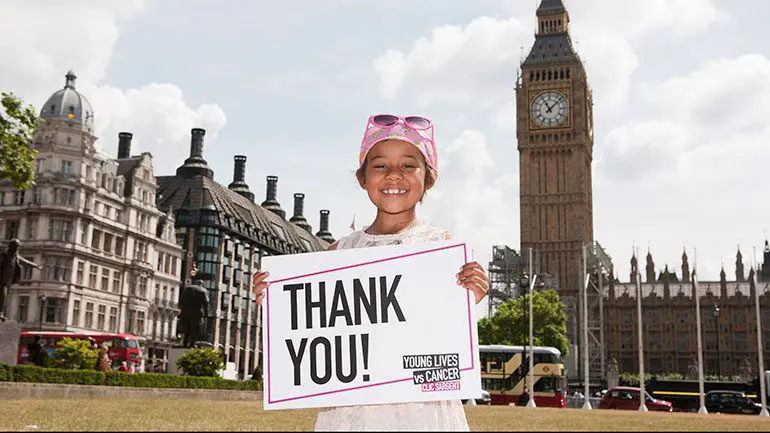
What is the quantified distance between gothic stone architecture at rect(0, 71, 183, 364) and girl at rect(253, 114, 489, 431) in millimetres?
51989

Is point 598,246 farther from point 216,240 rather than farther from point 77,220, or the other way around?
point 77,220

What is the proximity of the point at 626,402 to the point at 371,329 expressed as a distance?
37.1 metres

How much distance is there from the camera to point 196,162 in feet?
296

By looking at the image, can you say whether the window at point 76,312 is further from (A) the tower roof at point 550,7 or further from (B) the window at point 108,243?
(A) the tower roof at point 550,7

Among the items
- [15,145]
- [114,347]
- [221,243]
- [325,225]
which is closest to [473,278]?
[15,145]

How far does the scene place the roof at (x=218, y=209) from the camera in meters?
82.7

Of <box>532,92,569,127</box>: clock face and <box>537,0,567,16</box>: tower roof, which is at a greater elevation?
<box>537,0,567,16</box>: tower roof

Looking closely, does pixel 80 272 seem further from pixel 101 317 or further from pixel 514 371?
pixel 514 371

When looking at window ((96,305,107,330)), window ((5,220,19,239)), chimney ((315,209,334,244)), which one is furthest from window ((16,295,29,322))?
chimney ((315,209,334,244))

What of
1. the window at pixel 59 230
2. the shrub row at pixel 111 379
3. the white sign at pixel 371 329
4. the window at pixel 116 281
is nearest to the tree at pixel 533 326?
the window at pixel 116 281

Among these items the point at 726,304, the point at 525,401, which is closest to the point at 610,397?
the point at 525,401

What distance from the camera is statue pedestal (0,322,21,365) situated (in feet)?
82.5

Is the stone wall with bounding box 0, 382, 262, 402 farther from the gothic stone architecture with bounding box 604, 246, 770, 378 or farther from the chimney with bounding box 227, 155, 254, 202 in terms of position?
the gothic stone architecture with bounding box 604, 246, 770, 378

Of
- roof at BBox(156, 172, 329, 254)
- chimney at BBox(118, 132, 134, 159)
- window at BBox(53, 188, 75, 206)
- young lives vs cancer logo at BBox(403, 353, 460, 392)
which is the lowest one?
young lives vs cancer logo at BBox(403, 353, 460, 392)
